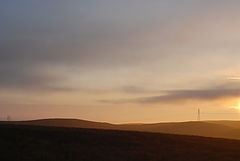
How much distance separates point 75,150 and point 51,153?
2345 millimetres

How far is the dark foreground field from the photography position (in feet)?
101

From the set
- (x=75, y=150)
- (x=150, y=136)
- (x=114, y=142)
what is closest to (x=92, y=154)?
(x=75, y=150)

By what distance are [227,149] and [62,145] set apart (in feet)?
48.9

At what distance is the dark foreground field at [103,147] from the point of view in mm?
30891

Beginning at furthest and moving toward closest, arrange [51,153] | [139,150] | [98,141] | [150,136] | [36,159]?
[150,136] < [98,141] < [139,150] < [51,153] < [36,159]

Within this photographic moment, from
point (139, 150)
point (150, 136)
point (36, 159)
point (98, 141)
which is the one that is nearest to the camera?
point (36, 159)

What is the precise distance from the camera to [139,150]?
34.8 metres

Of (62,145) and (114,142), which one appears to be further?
(114,142)

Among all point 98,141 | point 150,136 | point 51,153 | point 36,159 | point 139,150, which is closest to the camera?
point 36,159

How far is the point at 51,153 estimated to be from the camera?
3128 cm

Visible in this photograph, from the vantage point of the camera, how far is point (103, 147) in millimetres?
34906

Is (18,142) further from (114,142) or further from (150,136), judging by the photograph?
(150,136)

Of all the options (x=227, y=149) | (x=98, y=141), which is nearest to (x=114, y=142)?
(x=98, y=141)

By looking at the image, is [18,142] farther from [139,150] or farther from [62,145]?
[139,150]
